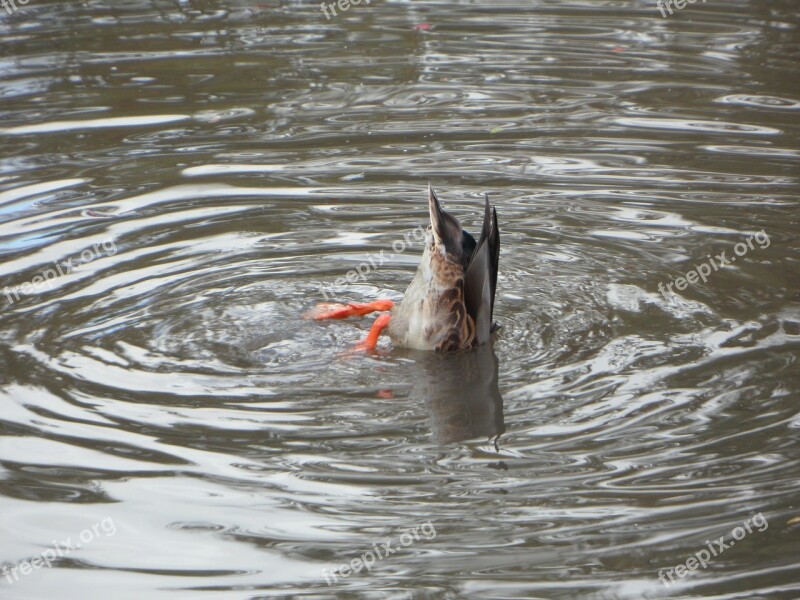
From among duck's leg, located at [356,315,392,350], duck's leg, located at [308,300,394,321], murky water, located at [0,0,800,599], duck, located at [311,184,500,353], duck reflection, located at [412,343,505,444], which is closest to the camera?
murky water, located at [0,0,800,599]

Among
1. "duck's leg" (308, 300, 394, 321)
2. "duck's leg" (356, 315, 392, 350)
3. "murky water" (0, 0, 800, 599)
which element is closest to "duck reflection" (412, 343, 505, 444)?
"murky water" (0, 0, 800, 599)

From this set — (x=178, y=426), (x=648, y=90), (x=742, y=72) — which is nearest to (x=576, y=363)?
(x=178, y=426)

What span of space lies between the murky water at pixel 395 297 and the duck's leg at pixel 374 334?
0.33 ft

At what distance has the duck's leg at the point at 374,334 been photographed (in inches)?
224

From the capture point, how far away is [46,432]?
15.7 feet

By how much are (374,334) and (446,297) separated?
0.42 m

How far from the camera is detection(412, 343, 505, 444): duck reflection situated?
4957mm

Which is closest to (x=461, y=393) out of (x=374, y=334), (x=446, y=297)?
(x=446, y=297)

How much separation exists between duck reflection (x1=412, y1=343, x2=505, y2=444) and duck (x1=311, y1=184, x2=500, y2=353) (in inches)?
3.2

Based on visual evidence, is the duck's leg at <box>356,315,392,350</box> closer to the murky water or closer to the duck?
the duck

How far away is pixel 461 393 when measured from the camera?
5309mm

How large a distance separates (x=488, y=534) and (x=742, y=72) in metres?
6.92

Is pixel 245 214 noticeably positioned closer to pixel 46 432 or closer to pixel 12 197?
pixel 12 197

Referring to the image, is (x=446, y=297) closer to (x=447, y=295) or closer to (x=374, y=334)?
(x=447, y=295)
